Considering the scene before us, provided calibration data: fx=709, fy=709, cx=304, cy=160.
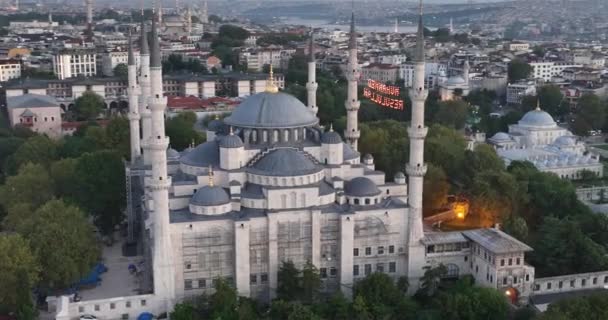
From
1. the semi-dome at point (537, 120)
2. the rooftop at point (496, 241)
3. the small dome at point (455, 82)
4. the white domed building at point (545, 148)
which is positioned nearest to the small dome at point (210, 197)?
the rooftop at point (496, 241)

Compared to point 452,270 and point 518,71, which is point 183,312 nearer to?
point 452,270

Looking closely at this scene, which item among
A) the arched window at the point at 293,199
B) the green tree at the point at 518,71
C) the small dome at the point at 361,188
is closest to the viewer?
the arched window at the point at 293,199

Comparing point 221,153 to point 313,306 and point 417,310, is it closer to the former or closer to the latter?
point 313,306

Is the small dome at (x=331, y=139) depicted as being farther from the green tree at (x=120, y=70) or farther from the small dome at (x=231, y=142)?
the green tree at (x=120, y=70)

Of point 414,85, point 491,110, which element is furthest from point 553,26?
point 414,85

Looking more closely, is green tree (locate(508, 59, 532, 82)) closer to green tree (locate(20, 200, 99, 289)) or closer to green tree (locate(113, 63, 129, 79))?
→ green tree (locate(113, 63, 129, 79))

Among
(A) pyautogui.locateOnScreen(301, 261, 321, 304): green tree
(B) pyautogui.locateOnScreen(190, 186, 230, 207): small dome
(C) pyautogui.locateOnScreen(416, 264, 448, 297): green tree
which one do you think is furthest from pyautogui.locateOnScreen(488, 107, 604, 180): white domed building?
(B) pyautogui.locateOnScreen(190, 186, 230, 207): small dome
